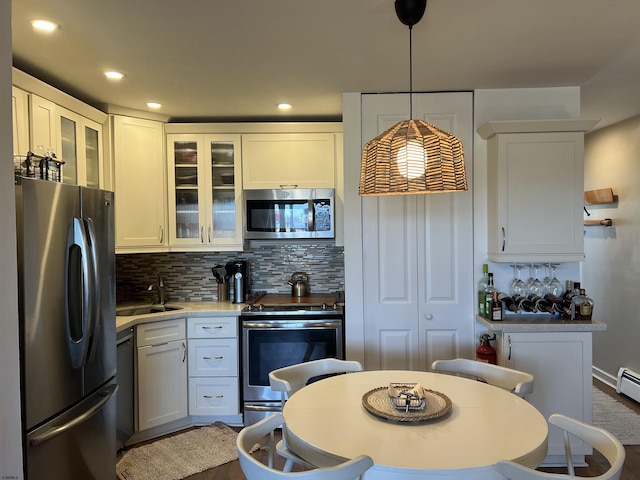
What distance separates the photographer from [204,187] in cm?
365

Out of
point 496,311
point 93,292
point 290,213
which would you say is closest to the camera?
point 93,292

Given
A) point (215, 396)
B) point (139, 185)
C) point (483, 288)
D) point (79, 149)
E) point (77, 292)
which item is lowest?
point (215, 396)

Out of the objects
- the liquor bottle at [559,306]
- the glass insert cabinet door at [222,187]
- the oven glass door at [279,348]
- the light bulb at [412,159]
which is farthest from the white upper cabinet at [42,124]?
the liquor bottle at [559,306]

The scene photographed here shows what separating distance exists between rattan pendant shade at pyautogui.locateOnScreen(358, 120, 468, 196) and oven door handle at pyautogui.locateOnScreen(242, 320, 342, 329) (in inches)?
67.4

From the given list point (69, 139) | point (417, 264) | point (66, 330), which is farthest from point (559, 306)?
point (69, 139)

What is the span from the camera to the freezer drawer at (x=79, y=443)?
186cm

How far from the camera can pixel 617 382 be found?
13.2ft

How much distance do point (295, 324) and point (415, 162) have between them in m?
1.92

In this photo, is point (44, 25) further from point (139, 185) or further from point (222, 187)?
point (222, 187)

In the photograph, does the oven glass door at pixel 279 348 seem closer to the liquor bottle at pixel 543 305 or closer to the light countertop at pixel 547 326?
the light countertop at pixel 547 326

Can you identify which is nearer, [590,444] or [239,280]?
[590,444]

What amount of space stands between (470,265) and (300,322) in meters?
1.24

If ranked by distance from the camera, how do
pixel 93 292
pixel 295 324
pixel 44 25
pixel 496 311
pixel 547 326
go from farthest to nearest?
1. pixel 295 324
2. pixel 496 311
3. pixel 547 326
4. pixel 93 292
5. pixel 44 25

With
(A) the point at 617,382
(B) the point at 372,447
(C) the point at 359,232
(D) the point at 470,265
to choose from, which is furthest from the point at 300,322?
(A) the point at 617,382
